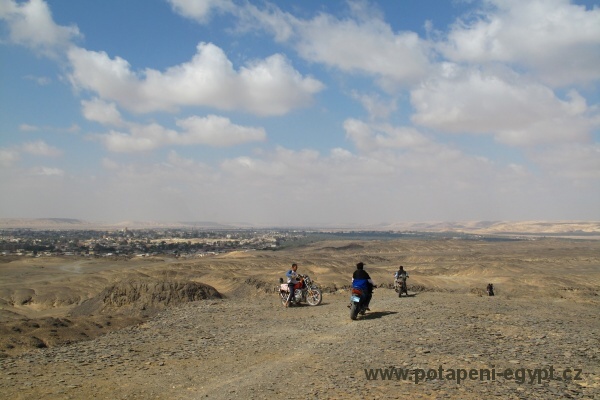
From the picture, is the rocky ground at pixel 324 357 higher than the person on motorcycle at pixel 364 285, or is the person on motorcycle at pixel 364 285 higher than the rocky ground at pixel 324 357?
the person on motorcycle at pixel 364 285

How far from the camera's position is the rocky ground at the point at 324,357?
26.0 feet

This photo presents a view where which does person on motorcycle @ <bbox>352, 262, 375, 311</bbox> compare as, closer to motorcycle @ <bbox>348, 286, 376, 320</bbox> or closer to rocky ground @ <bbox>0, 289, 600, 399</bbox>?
motorcycle @ <bbox>348, 286, 376, 320</bbox>

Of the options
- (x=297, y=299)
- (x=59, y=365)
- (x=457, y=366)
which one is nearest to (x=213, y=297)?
(x=297, y=299)

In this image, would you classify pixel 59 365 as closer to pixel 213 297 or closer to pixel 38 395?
pixel 38 395

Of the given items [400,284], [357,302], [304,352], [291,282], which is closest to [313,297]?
[291,282]

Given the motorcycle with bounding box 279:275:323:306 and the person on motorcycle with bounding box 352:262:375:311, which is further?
the motorcycle with bounding box 279:275:323:306

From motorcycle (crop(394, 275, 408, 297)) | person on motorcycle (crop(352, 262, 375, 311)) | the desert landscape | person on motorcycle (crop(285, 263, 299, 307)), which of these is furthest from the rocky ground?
motorcycle (crop(394, 275, 408, 297))

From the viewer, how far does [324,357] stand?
10.2 metres

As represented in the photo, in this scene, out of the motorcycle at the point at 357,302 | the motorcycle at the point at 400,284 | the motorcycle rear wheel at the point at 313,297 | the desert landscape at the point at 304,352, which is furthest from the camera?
the motorcycle at the point at 400,284

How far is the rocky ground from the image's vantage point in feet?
26.0

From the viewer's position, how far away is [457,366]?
872cm

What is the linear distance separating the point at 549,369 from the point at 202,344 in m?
8.83

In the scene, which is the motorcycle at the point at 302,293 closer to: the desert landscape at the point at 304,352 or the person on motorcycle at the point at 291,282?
the person on motorcycle at the point at 291,282

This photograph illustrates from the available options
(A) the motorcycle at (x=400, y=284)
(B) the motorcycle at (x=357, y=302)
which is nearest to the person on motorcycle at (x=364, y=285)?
(B) the motorcycle at (x=357, y=302)
